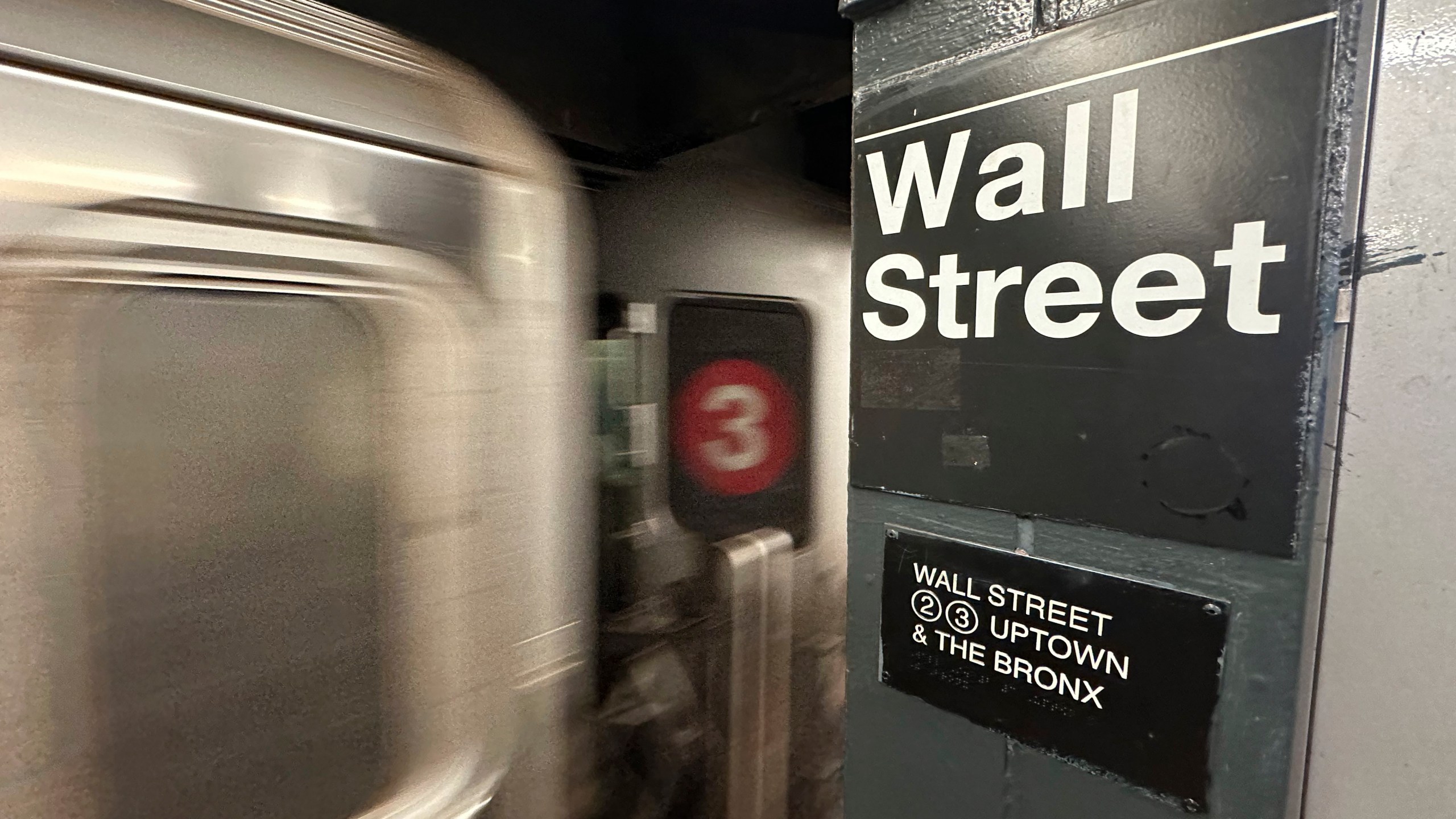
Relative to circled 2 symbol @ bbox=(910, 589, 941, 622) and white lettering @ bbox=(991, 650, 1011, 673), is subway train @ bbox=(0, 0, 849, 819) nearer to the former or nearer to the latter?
circled 2 symbol @ bbox=(910, 589, 941, 622)

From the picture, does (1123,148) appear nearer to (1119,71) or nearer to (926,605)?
(1119,71)

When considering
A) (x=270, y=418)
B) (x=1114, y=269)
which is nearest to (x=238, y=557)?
(x=270, y=418)

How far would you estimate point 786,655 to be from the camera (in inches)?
103

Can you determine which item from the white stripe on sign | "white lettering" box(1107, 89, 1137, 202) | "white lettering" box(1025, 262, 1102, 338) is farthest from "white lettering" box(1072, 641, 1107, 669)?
the white stripe on sign

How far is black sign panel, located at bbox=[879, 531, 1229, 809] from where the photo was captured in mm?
781

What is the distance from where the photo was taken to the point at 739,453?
2428 millimetres

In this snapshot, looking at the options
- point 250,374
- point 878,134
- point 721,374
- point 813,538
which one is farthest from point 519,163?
point 813,538

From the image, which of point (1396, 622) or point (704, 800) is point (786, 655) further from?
point (1396, 622)

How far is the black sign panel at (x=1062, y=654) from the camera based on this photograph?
0.78 meters

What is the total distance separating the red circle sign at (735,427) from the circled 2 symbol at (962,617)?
4.23 ft

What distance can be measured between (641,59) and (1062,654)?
68.8 inches

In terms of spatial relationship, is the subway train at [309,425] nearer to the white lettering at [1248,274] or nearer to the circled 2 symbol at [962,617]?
the circled 2 symbol at [962,617]

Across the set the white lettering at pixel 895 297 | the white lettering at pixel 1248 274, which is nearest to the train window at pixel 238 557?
the white lettering at pixel 895 297

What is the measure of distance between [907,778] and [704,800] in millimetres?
1520
